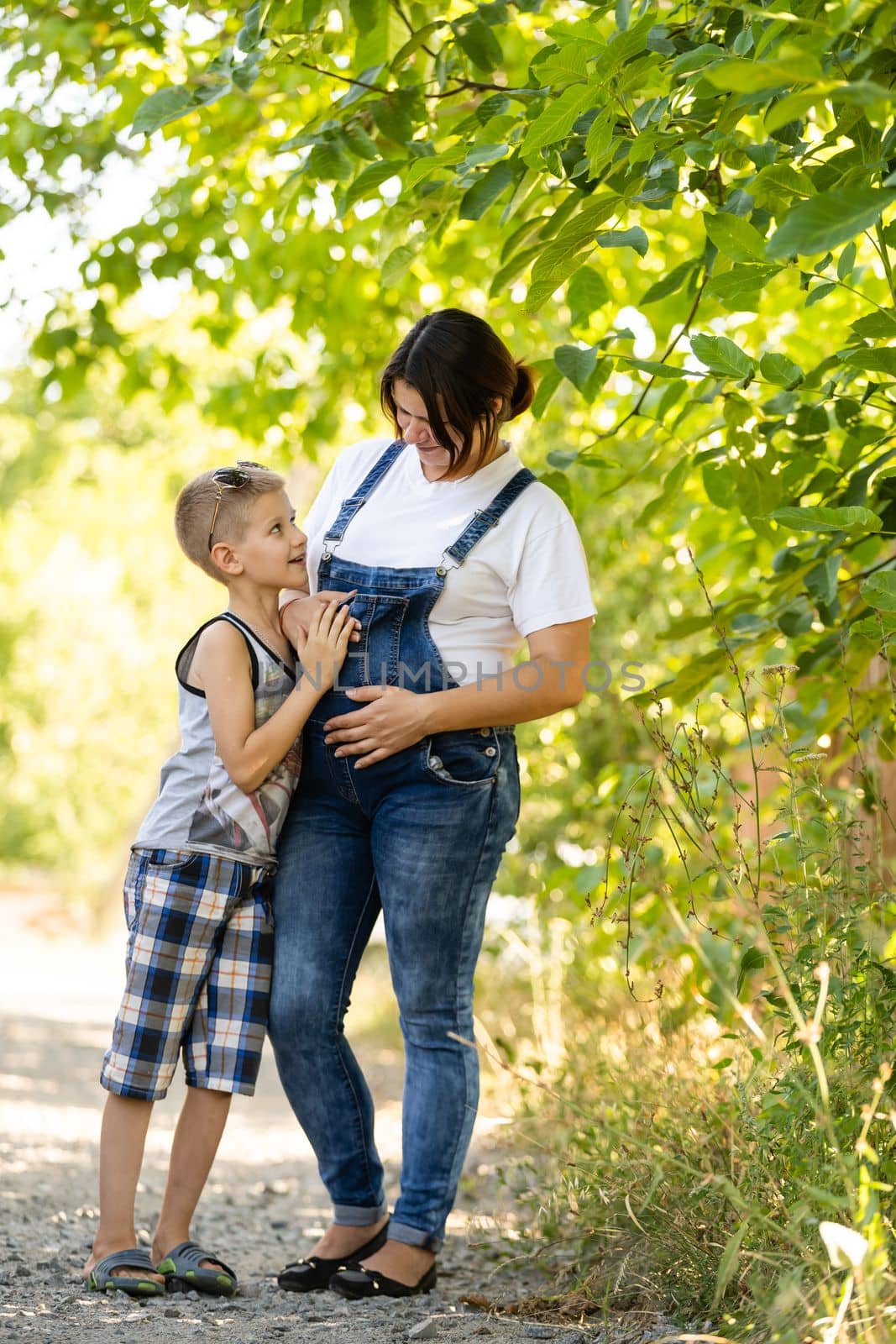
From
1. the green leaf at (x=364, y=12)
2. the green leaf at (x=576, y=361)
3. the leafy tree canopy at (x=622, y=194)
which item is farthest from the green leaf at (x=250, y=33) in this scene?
the green leaf at (x=576, y=361)

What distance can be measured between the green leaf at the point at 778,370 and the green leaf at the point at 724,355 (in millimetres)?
36

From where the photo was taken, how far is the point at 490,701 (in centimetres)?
242

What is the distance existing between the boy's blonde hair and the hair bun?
499mm

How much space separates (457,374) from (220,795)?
2.98 feet

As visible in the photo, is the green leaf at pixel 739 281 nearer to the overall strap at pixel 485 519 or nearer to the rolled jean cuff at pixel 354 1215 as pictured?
the overall strap at pixel 485 519

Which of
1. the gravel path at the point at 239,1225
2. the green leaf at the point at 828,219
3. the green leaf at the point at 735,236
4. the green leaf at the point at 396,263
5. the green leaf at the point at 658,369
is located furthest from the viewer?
the green leaf at the point at 396,263

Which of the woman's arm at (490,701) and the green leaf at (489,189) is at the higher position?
the green leaf at (489,189)

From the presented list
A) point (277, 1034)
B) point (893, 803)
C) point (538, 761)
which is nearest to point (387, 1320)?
point (277, 1034)

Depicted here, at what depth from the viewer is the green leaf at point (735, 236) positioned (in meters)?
2.11

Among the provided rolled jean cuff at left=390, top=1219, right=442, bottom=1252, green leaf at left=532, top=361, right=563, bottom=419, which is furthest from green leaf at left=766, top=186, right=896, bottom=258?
rolled jean cuff at left=390, top=1219, right=442, bottom=1252

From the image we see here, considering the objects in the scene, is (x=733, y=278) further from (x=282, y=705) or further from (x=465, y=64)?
(x=282, y=705)

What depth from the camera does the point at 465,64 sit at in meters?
2.70

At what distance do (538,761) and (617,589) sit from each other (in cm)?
85

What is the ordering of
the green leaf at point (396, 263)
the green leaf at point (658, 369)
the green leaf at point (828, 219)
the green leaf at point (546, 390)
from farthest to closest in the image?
the green leaf at point (396, 263), the green leaf at point (546, 390), the green leaf at point (658, 369), the green leaf at point (828, 219)
